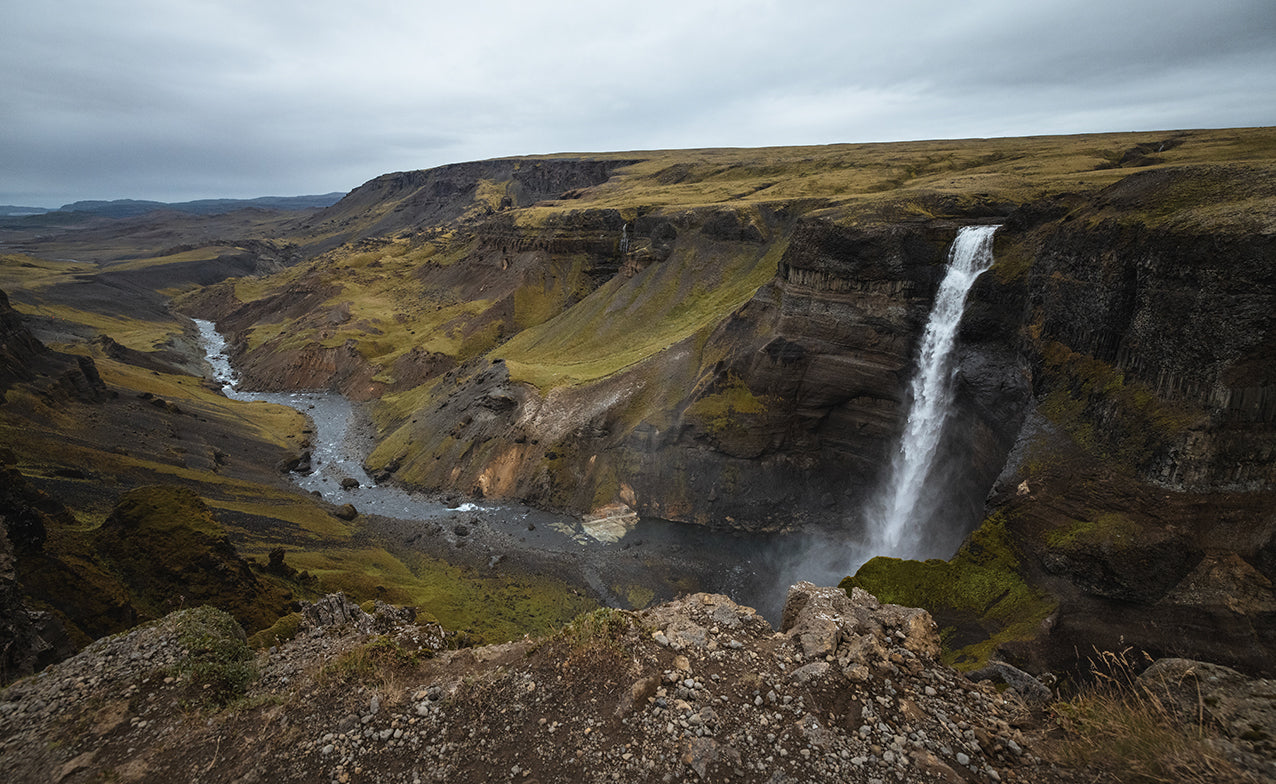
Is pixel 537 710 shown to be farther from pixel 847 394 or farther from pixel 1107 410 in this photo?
pixel 847 394

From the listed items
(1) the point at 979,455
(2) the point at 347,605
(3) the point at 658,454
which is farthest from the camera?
(3) the point at 658,454

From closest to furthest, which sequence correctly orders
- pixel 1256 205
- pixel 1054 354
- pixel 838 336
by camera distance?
1. pixel 1256 205
2. pixel 1054 354
3. pixel 838 336

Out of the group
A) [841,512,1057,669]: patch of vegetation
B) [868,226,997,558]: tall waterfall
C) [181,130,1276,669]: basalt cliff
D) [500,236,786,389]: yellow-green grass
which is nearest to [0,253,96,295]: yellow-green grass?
[181,130,1276,669]: basalt cliff

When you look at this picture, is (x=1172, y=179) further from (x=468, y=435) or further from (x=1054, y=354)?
(x=468, y=435)

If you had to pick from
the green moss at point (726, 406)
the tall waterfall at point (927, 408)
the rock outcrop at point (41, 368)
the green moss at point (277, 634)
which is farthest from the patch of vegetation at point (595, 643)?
the rock outcrop at point (41, 368)

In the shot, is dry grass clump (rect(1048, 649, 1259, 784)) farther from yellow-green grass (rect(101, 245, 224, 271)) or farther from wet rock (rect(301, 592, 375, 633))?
yellow-green grass (rect(101, 245, 224, 271))

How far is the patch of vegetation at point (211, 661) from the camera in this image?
32.0 ft

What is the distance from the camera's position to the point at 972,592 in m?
20.8

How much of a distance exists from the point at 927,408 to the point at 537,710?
98.3 feet

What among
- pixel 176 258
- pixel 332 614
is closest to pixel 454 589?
pixel 332 614

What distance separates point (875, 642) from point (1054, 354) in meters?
21.1

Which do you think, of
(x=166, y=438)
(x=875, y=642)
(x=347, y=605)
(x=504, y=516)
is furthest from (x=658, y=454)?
(x=166, y=438)

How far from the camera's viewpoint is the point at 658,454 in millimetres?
39781

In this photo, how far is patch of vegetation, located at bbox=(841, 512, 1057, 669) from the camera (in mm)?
18828
